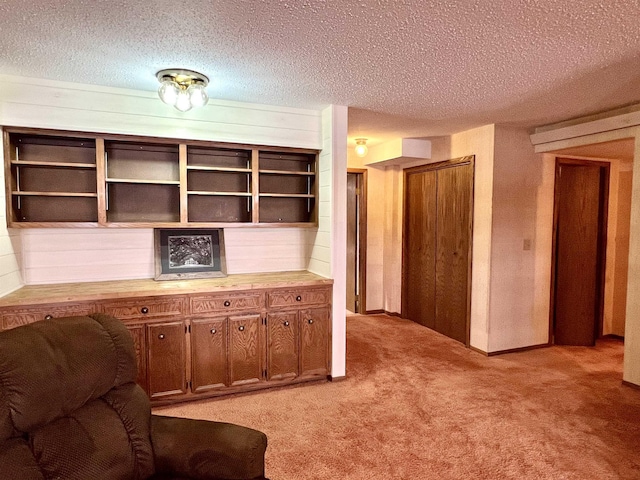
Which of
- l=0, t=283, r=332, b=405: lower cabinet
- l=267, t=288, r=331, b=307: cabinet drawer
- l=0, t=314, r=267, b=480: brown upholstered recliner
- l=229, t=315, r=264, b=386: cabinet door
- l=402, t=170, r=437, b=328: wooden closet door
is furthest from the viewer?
l=402, t=170, r=437, b=328: wooden closet door

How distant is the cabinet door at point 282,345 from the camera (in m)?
3.23

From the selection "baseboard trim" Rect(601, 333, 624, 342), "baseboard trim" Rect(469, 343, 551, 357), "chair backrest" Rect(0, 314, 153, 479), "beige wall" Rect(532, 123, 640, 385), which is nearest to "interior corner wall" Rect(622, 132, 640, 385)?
"beige wall" Rect(532, 123, 640, 385)

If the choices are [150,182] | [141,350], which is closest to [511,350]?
[141,350]

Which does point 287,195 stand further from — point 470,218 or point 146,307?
point 470,218

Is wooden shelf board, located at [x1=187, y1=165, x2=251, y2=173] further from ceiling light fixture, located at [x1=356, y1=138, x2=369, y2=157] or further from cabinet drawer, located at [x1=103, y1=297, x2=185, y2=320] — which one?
ceiling light fixture, located at [x1=356, y1=138, x2=369, y2=157]

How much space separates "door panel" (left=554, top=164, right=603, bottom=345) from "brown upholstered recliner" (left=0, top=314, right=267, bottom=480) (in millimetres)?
4090

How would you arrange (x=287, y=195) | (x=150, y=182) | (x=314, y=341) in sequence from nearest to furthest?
(x=150, y=182)
(x=314, y=341)
(x=287, y=195)

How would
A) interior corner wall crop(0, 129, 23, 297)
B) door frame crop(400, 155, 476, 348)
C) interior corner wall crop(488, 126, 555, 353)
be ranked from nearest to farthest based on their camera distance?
interior corner wall crop(0, 129, 23, 297)
interior corner wall crop(488, 126, 555, 353)
door frame crop(400, 155, 476, 348)

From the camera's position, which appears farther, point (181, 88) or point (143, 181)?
point (143, 181)

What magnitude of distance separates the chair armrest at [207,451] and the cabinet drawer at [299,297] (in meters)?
1.57

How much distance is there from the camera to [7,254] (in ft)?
9.25

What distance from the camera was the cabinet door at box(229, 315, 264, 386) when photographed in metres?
3.12

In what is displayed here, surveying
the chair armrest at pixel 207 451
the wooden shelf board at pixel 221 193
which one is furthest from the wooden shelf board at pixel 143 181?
the chair armrest at pixel 207 451

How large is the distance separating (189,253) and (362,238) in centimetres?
278
